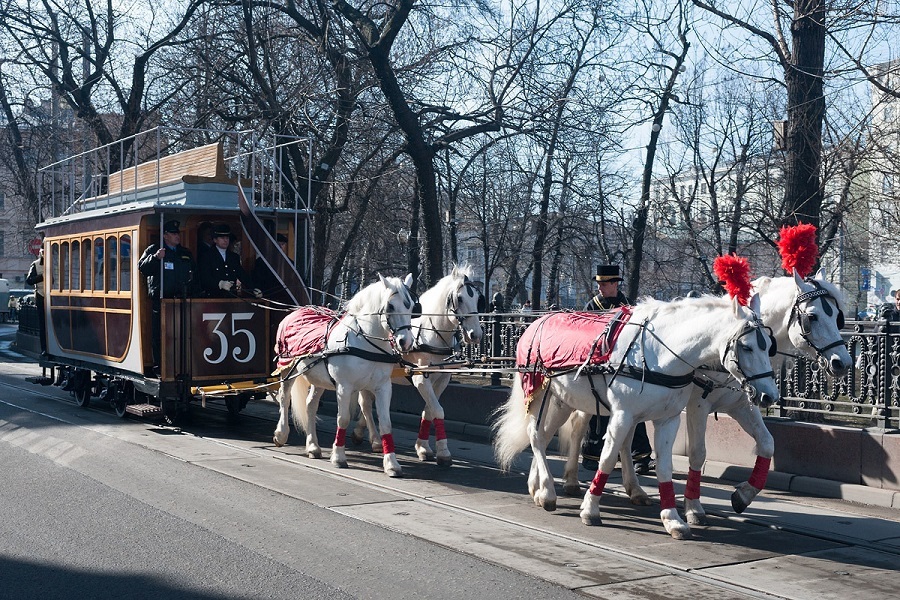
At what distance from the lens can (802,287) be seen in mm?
8047

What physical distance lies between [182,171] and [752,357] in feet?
35.0

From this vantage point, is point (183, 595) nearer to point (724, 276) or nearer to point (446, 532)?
point (446, 532)

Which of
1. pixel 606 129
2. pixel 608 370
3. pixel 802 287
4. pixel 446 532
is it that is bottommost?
pixel 446 532

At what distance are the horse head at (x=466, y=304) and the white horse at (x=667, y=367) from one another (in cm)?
239

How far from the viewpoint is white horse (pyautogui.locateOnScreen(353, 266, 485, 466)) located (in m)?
11.0

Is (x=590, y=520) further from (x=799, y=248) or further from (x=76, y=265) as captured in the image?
(x=76, y=265)

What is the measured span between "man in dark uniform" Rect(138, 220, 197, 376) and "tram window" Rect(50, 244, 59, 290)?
170 inches

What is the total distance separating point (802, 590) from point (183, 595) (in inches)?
155

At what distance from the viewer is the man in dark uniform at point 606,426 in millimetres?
10289

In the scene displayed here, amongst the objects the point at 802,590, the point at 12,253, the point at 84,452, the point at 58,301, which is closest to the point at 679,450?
the point at 802,590

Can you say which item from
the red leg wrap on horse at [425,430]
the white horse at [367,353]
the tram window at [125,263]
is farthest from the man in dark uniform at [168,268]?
the red leg wrap on horse at [425,430]

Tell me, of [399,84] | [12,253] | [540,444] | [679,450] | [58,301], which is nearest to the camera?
[540,444]

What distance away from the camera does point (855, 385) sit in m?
9.98

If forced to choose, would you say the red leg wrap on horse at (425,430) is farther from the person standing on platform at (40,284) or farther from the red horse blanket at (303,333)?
the person standing on platform at (40,284)
